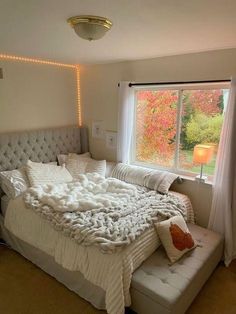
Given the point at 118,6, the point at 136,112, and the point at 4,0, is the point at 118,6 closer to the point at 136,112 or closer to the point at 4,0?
the point at 4,0

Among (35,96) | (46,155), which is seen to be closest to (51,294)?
(46,155)

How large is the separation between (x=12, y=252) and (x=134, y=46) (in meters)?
2.68

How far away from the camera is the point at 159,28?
1811mm

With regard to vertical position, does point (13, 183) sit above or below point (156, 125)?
below

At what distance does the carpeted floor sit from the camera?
206cm

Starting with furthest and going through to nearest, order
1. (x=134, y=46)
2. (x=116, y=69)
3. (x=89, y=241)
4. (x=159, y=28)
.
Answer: (x=116, y=69) < (x=134, y=46) < (x=89, y=241) < (x=159, y=28)

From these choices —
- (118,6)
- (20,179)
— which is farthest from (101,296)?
(118,6)

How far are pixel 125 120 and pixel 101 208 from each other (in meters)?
1.46

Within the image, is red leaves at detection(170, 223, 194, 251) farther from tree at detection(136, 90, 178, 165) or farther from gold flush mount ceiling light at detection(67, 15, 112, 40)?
gold flush mount ceiling light at detection(67, 15, 112, 40)

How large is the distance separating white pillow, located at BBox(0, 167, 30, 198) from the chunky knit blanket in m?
0.17

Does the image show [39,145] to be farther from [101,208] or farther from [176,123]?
[176,123]

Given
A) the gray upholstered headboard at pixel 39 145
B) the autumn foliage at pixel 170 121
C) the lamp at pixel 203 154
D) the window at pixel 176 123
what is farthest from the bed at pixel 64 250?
the autumn foliage at pixel 170 121

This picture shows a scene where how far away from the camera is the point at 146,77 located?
3.19 m

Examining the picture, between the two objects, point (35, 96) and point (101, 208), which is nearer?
point (101, 208)
